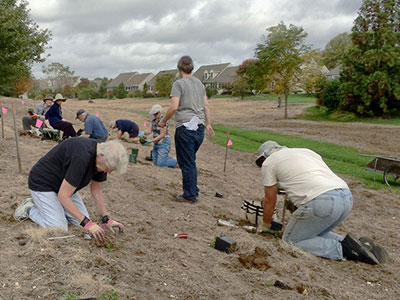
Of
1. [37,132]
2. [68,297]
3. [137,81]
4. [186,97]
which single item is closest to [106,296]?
[68,297]

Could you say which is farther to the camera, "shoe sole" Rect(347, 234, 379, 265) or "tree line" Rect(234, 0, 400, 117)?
"tree line" Rect(234, 0, 400, 117)

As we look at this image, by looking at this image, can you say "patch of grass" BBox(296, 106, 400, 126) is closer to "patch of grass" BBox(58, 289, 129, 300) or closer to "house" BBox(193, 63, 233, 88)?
"patch of grass" BBox(58, 289, 129, 300)

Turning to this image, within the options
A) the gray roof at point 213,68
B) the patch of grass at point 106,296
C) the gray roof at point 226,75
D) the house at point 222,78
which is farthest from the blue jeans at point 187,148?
the gray roof at point 213,68

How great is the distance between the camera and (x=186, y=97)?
19.2 feet

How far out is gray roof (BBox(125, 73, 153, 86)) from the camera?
9450cm

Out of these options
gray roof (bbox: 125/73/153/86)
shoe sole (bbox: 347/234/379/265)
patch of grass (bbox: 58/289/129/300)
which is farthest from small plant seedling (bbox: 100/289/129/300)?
gray roof (bbox: 125/73/153/86)

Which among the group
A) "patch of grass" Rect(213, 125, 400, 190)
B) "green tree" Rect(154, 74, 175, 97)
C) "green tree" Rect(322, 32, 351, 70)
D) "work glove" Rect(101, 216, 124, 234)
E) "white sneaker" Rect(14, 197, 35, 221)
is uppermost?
"green tree" Rect(322, 32, 351, 70)

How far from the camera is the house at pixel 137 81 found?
308ft

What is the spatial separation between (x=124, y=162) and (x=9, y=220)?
1961 mm

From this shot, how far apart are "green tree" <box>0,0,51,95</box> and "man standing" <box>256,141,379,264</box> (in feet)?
58.0

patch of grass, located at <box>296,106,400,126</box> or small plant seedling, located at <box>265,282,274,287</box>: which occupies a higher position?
small plant seedling, located at <box>265,282,274,287</box>

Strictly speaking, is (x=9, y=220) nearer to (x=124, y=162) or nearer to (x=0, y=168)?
(x=124, y=162)

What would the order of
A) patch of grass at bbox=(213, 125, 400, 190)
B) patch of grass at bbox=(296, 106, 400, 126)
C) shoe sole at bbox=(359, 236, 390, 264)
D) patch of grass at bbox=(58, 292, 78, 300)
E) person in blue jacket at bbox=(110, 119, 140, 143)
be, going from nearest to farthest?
patch of grass at bbox=(58, 292, 78, 300), shoe sole at bbox=(359, 236, 390, 264), patch of grass at bbox=(213, 125, 400, 190), person in blue jacket at bbox=(110, 119, 140, 143), patch of grass at bbox=(296, 106, 400, 126)

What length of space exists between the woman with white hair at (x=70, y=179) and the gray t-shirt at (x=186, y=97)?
206cm
